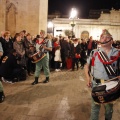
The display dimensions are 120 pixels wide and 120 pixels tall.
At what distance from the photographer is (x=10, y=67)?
8.77 meters

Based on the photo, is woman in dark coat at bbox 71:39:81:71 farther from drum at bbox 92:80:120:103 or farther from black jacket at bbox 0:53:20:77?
drum at bbox 92:80:120:103

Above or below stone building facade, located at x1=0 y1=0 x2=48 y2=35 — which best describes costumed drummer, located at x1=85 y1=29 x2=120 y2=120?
below

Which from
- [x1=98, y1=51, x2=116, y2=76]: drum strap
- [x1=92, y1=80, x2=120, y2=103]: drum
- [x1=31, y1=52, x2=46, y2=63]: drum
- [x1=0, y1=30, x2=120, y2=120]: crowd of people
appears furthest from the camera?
[x1=0, y1=30, x2=120, y2=120]: crowd of people

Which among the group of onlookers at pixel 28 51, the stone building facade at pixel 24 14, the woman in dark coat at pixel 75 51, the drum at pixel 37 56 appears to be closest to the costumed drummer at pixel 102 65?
the group of onlookers at pixel 28 51

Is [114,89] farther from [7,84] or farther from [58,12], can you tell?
[58,12]

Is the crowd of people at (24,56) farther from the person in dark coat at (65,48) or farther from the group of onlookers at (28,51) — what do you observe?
the person in dark coat at (65,48)

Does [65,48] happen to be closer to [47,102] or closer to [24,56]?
[24,56]

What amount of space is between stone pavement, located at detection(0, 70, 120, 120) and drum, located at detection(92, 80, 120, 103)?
1635 mm

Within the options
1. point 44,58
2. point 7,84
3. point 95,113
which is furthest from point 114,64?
point 7,84

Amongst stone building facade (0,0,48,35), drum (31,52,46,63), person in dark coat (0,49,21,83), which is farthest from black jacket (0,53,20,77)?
stone building facade (0,0,48,35)

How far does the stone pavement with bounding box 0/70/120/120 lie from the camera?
5484 mm

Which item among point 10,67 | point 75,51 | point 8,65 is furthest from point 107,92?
point 75,51

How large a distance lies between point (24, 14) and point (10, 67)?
894 cm

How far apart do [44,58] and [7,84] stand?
1703mm
